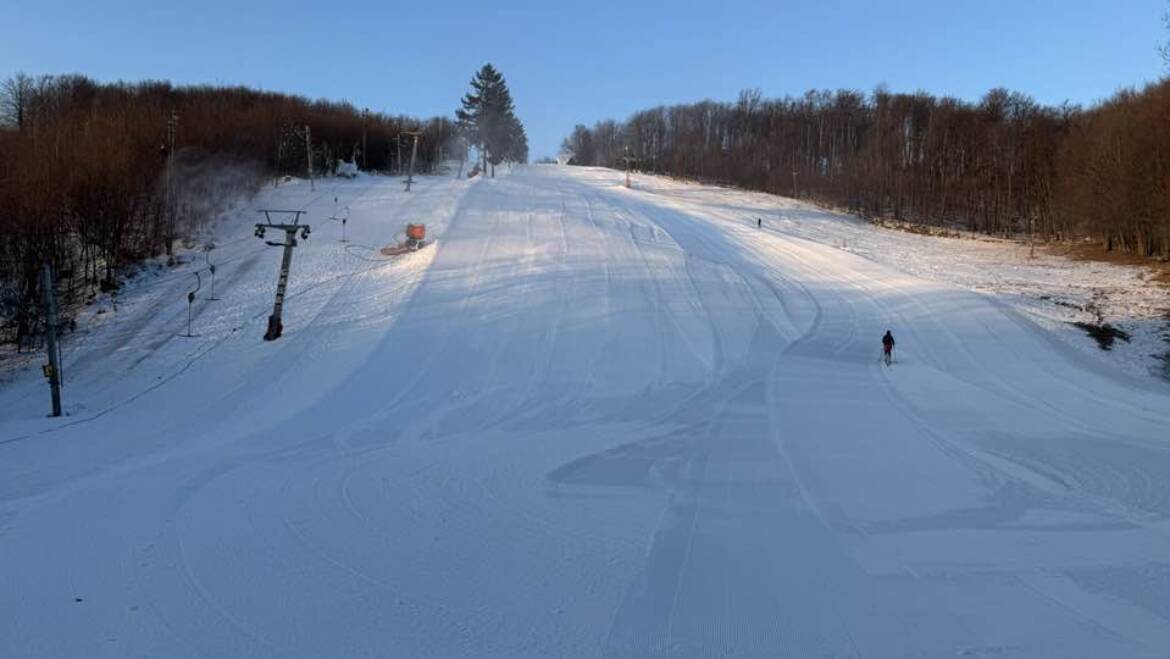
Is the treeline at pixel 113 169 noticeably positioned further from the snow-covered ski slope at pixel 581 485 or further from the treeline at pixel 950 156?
the treeline at pixel 950 156

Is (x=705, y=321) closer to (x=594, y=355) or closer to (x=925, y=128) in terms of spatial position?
(x=594, y=355)

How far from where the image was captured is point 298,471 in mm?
12539

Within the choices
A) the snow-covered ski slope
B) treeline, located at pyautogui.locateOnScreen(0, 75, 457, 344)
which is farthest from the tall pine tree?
the snow-covered ski slope

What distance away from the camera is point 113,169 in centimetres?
4162

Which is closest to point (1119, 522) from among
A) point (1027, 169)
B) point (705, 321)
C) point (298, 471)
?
point (298, 471)

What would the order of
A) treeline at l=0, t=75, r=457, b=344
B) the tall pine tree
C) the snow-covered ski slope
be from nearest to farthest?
the snow-covered ski slope, treeline at l=0, t=75, r=457, b=344, the tall pine tree

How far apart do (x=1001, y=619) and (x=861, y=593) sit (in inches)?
46.0

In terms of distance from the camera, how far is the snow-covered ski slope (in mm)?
6570

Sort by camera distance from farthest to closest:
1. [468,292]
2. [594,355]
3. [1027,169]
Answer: [1027,169], [468,292], [594,355]

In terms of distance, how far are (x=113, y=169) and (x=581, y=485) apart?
4063 cm

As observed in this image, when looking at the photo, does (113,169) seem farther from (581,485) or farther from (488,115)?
(488,115)

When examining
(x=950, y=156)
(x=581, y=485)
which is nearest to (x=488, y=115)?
→ (x=950, y=156)

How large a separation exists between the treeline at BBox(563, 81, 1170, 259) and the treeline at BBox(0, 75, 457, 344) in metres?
54.9

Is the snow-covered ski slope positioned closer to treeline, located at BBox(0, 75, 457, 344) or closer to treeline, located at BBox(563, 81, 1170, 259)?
treeline, located at BBox(0, 75, 457, 344)
